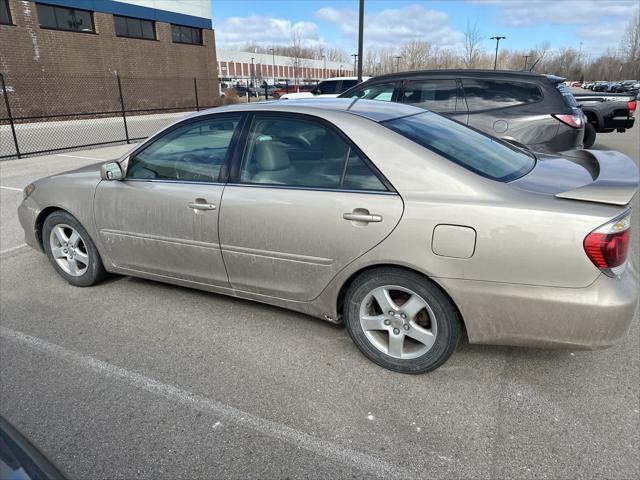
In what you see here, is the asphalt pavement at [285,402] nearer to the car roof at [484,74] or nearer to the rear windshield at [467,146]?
the rear windshield at [467,146]

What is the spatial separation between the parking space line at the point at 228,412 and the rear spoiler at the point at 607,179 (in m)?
1.63

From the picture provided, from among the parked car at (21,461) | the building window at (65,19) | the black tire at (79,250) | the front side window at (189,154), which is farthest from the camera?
the building window at (65,19)

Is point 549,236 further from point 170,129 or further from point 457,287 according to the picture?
point 170,129

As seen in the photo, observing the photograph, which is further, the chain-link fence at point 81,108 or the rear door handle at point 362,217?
the chain-link fence at point 81,108

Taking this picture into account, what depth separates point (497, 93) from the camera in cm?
650

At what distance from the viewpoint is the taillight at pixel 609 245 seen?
2340 mm

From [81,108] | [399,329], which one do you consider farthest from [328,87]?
[81,108]

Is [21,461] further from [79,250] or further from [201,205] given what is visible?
[79,250]

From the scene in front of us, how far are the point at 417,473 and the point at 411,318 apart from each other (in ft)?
2.86

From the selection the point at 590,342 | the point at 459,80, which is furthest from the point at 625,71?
the point at 590,342

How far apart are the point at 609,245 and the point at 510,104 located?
457cm

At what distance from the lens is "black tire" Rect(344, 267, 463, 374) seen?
2699 mm

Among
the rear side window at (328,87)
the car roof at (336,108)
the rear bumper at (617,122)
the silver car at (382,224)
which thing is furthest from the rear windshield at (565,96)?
the rear side window at (328,87)

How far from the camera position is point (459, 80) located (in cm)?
671
